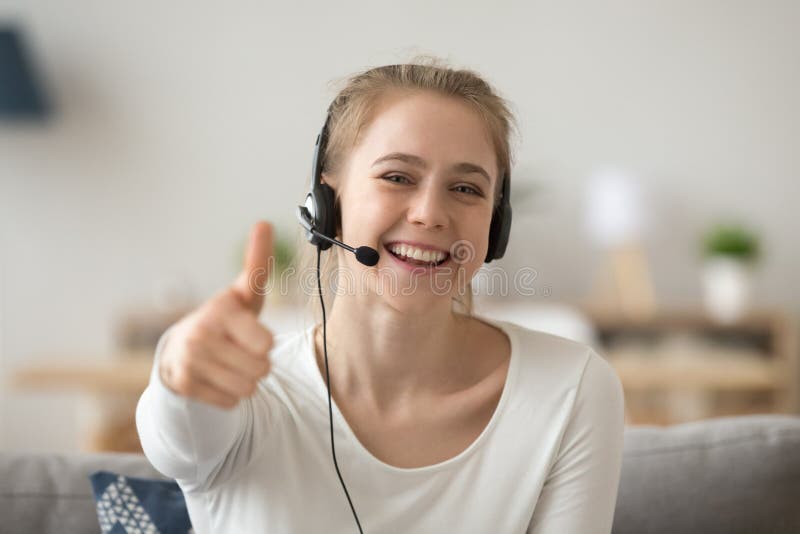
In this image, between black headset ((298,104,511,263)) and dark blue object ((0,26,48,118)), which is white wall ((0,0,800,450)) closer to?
dark blue object ((0,26,48,118))

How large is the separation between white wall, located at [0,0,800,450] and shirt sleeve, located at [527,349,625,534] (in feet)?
8.05

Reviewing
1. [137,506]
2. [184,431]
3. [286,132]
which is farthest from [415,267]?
[286,132]

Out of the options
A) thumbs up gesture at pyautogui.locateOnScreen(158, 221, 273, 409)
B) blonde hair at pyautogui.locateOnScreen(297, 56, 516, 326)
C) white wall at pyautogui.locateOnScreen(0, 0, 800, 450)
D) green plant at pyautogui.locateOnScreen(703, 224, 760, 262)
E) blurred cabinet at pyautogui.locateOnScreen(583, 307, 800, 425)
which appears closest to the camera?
thumbs up gesture at pyautogui.locateOnScreen(158, 221, 273, 409)

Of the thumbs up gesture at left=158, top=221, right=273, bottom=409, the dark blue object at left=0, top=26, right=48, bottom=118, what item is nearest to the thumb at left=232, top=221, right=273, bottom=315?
the thumbs up gesture at left=158, top=221, right=273, bottom=409

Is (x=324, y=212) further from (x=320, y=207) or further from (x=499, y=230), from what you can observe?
(x=499, y=230)

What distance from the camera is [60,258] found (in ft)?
11.9

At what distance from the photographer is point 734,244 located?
10.5 ft

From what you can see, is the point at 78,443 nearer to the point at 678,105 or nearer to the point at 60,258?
the point at 60,258

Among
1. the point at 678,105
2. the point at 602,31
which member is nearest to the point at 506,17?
the point at 602,31

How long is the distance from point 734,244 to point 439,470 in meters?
2.51

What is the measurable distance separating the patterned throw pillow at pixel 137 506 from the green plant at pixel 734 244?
2.61 m

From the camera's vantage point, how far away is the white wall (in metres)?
3.46

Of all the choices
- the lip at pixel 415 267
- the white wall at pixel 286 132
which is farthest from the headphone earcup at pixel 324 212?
the white wall at pixel 286 132

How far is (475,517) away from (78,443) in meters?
3.05
